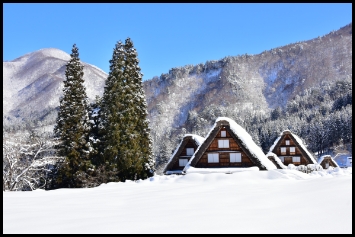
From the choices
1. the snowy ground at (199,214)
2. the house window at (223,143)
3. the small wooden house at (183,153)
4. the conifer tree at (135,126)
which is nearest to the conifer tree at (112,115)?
the conifer tree at (135,126)

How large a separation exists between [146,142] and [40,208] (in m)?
22.3

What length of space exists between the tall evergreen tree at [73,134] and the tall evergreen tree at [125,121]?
1771 millimetres

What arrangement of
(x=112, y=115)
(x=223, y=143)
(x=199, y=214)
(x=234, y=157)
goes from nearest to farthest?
(x=199, y=214) < (x=234, y=157) < (x=223, y=143) < (x=112, y=115)

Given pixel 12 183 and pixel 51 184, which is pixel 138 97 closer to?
pixel 51 184

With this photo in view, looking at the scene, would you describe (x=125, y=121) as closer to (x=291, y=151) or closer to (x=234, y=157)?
(x=234, y=157)

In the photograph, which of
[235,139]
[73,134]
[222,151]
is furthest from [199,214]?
[73,134]

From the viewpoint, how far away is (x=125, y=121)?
2744 centimetres

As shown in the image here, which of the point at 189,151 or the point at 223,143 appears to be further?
the point at 189,151

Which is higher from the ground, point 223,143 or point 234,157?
point 223,143

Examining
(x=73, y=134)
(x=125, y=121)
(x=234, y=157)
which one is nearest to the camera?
(x=73, y=134)

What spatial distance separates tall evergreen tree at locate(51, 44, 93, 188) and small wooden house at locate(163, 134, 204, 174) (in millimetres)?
9539

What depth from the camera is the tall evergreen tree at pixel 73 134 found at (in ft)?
81.9

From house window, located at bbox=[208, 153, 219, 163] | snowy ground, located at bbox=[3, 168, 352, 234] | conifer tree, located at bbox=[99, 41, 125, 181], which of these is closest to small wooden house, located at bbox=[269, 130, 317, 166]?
house window, located at bbox=[208, 153, 219, 163]

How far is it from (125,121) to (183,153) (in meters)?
8.24
